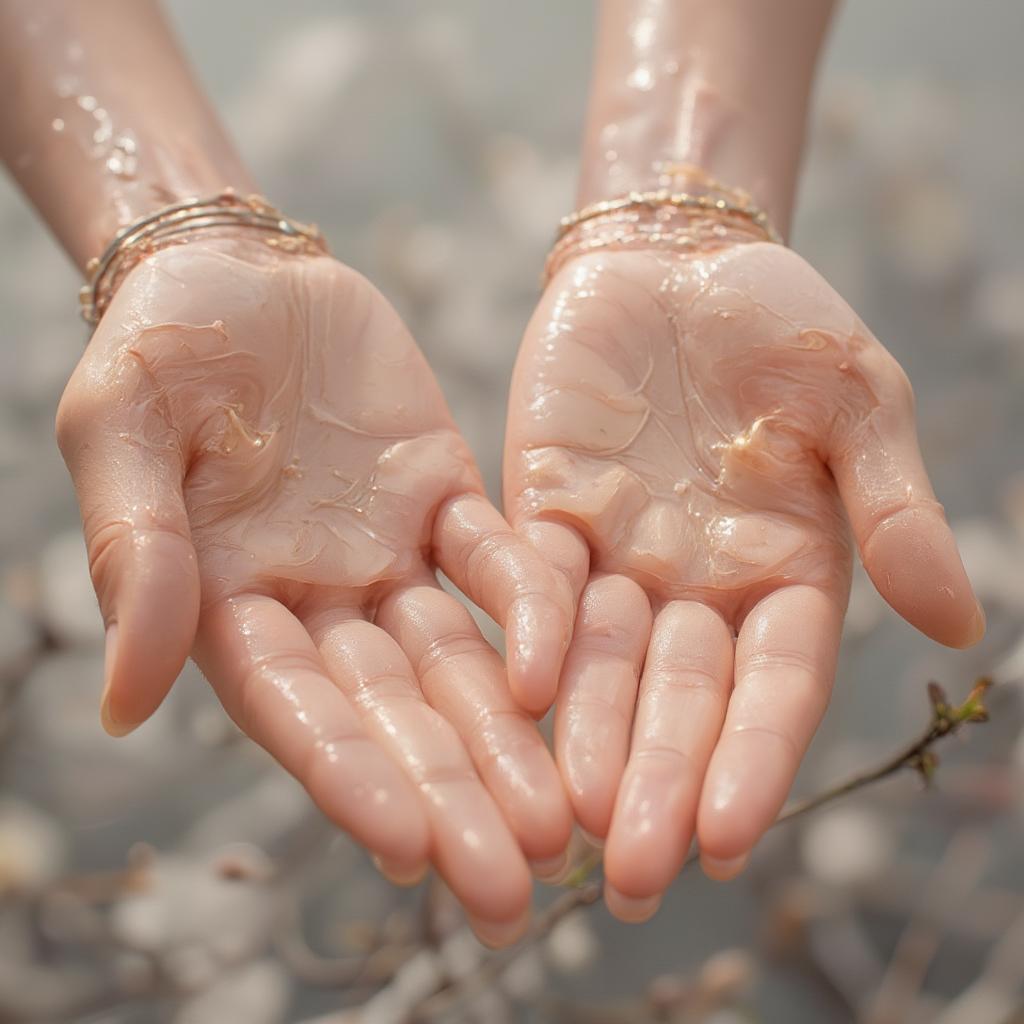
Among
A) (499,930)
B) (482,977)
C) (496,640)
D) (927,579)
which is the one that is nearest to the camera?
(499,930)

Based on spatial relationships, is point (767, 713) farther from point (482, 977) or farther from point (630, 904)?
point (482, 977)

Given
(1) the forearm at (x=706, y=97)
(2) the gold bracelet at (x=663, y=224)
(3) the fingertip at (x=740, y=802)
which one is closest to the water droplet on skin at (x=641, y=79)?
(1) the forearm at (x=706, y=97)

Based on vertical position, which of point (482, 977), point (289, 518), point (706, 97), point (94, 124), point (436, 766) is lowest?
point (482, 977)

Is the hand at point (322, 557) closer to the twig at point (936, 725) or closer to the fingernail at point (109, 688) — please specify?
the fingernail at point (109, 688)

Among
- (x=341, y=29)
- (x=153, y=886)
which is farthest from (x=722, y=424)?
(x=341, y=29)


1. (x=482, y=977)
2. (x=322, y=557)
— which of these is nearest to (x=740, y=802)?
(x=322, y=557)

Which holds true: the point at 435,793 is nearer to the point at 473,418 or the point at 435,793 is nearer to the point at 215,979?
the point at 215,979
